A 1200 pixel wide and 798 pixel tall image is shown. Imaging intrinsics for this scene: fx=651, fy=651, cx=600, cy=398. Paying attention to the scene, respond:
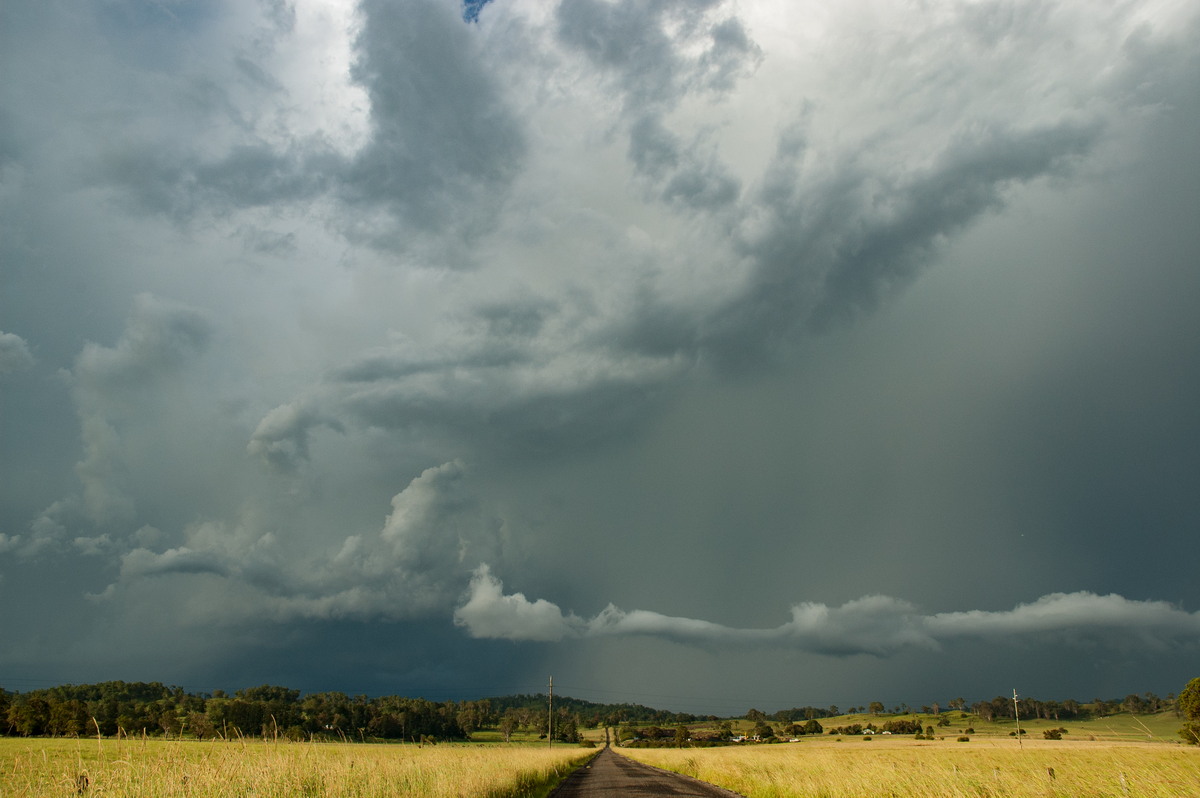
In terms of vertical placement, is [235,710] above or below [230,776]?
below

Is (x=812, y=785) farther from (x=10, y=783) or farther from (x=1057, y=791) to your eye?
(x=10, y=783)

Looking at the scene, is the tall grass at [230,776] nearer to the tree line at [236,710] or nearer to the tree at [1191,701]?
the tree line at [236,710]

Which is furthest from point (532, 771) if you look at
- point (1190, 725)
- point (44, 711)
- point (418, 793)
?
point (44, 711)

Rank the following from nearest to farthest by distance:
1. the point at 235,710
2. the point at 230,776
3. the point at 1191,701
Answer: the point at 230,776 → the point at 1191,701 → the point at 235,710

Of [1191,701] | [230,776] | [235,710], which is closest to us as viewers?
[230,776]

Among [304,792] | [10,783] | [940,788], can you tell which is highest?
[10,783]

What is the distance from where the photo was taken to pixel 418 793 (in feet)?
61.7

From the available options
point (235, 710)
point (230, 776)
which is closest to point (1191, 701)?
point (230, 776)

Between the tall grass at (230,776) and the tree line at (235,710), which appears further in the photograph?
the tree line at (235,710)

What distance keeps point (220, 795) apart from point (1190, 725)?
87858 millimetres

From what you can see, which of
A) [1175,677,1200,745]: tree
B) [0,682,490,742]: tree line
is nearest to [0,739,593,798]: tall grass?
[0,682,490,742]: tree line

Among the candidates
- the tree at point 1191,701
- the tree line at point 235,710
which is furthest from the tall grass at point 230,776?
the tree at point 1191,701

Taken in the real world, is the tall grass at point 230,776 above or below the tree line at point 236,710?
above

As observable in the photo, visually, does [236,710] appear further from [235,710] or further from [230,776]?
[230,776]
